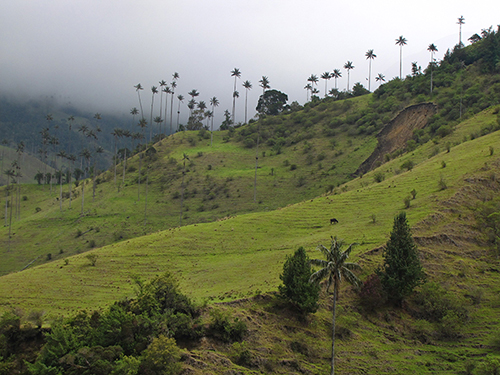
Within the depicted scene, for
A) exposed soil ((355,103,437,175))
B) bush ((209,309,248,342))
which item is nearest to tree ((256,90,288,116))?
exposed soil ((355,103,437,175))

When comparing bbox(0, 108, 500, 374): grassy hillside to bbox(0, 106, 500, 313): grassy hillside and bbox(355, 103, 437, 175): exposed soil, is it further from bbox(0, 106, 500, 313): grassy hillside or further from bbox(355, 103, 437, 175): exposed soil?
bbox(355, 103, 437, 175): exposed soil

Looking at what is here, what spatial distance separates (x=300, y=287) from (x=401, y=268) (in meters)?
8.98

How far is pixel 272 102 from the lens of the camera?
168625mm

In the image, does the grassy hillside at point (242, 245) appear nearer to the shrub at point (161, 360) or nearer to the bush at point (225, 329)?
the bush at point (225, 329)

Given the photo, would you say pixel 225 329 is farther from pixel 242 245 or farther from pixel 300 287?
pixel 242 245

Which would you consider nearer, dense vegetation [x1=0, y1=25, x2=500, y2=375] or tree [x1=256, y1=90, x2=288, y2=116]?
dense vegetation [x1=0, y1=25, x2=500, y2=375]

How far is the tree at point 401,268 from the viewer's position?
113ft

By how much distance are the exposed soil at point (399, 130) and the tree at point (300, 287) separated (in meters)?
66.6

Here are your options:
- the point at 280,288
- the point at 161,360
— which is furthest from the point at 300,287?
the point at 161,360

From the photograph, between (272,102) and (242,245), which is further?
(272,102)

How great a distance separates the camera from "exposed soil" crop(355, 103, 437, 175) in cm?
9731

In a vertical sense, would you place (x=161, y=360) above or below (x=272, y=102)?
below

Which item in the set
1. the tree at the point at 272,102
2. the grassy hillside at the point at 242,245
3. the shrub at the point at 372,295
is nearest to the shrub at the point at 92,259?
the grassy hillside at the point at 242,245

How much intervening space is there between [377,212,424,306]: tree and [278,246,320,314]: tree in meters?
6.82
